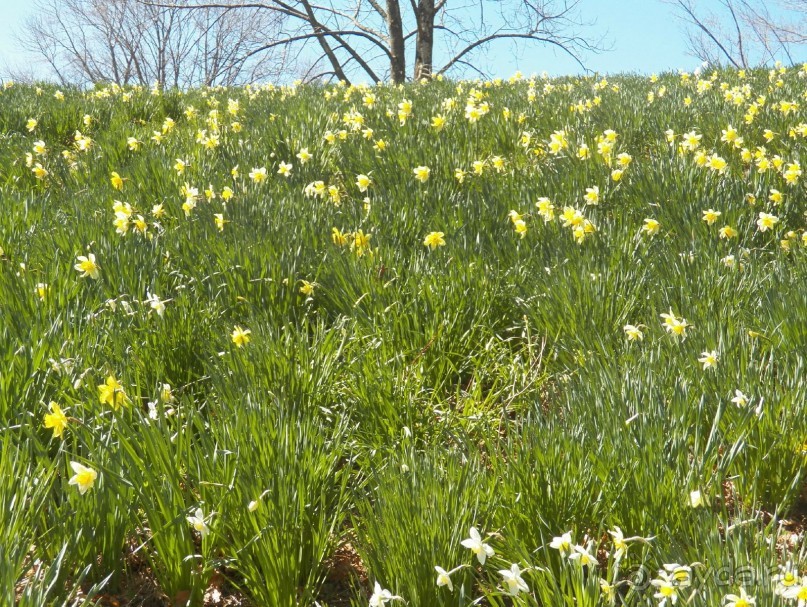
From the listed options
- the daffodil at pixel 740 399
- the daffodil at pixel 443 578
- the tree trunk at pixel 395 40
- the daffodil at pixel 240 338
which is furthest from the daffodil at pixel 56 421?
the tree trunk at pixel 395 40

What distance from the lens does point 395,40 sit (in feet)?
55.4

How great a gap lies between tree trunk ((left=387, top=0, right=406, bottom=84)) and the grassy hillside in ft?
43.2

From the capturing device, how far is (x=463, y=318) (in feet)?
8.66

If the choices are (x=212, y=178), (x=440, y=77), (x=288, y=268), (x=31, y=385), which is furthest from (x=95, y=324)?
(x=440, y=77)

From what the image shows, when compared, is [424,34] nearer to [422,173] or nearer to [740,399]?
[422,173]

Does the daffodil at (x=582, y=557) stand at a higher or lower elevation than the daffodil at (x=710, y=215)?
lower

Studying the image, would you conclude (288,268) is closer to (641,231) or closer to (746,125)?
(641,231)

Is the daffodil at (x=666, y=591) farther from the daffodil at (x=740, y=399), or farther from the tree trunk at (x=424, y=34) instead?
the tree trunk at (x=424, y=34)

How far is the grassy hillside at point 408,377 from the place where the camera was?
5.22 feet

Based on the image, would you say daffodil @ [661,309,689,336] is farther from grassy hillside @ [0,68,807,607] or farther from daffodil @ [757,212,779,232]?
daffodil @ [757,212,779,232]

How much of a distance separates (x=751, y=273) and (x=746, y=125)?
104 inches

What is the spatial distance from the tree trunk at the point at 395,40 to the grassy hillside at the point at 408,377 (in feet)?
43.2

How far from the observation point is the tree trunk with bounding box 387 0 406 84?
16.9 meters

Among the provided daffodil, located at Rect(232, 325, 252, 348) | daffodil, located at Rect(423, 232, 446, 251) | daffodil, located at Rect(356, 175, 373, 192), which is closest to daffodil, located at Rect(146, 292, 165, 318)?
daffodil, located at Rect(232, 325, 252, 348)
